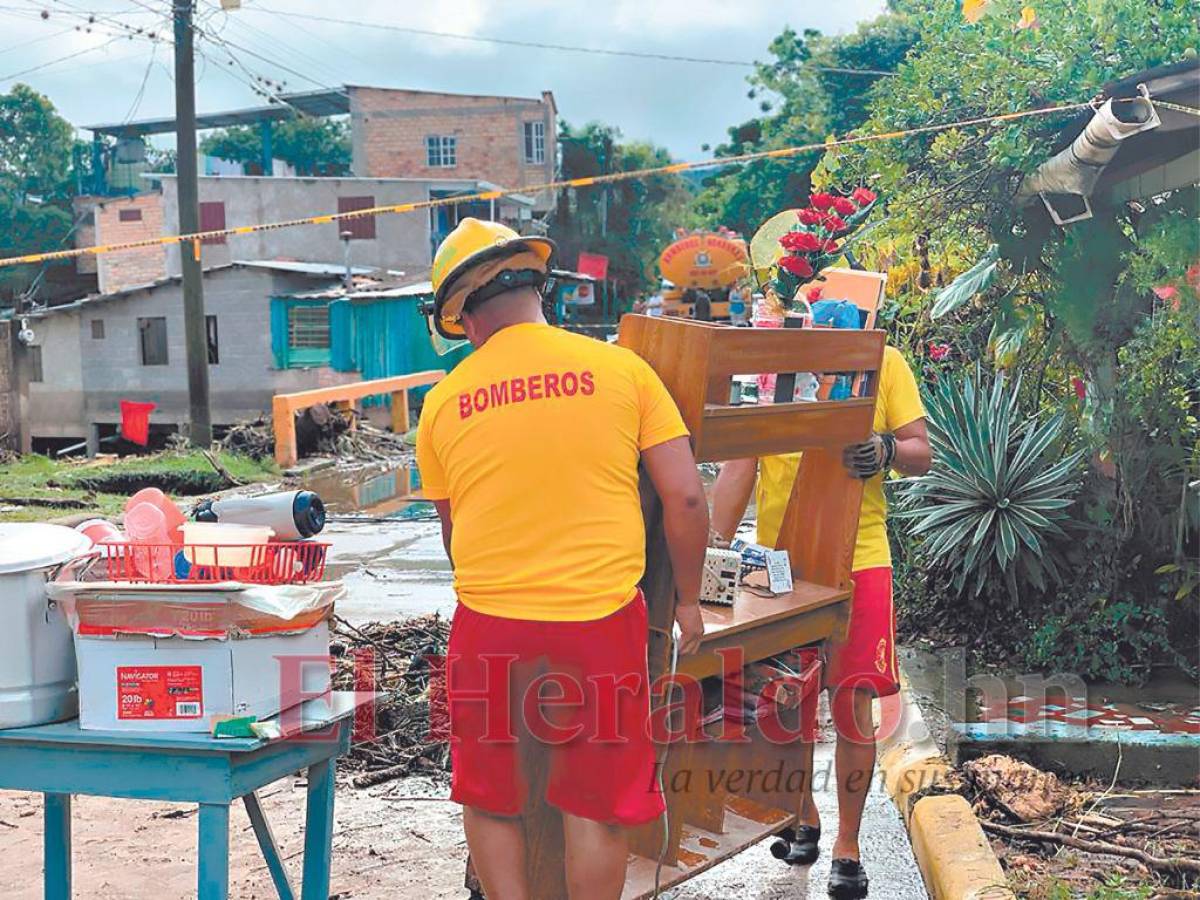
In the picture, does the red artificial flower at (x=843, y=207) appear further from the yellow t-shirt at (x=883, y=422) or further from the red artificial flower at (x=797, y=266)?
the yellow t-shirt at (x=883, y=422)

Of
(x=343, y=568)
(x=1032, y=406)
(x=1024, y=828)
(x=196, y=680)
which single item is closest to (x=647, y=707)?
(x=196, y=680)

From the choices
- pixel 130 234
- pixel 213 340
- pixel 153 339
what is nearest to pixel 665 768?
pixel 213 340

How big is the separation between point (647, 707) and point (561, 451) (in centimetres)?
66

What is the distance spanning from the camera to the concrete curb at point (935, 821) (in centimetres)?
384

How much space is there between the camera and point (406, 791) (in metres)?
4.95

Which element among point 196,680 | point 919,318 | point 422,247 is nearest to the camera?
point 196,680

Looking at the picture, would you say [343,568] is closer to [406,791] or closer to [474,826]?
[406,791]

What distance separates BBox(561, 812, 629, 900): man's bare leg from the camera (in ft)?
9.74

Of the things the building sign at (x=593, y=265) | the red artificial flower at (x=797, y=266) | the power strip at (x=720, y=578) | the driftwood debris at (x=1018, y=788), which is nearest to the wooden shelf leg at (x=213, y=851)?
the power strip at (x=720, y=578)

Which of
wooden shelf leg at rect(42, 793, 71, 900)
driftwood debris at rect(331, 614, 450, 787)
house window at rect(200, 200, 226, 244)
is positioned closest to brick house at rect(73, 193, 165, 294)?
house window at rect(200, 200, 226, 244)

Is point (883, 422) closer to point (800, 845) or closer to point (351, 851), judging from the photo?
point (800, 845)

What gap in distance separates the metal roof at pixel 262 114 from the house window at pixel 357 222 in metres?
10.2

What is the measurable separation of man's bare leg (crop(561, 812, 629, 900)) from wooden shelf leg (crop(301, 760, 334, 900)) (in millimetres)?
719

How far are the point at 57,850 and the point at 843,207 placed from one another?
3182 millimetres
